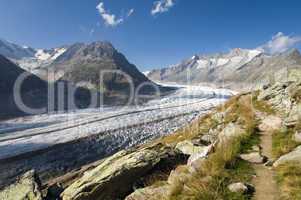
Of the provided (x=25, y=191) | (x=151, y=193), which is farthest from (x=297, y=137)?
(x=25, y=191)

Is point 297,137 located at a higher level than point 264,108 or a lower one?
lower

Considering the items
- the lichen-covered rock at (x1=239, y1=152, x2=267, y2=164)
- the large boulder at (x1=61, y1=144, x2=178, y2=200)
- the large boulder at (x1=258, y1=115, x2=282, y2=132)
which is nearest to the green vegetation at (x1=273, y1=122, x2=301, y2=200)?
the lichen-covered rock at (x1=239, y1=152, x2=267, y2=164)

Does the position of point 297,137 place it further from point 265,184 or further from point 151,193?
point 151,193

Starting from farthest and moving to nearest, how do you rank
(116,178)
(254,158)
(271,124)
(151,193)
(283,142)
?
(271,124)
(283,142)
(116,178)
(254,158)
(151,193)

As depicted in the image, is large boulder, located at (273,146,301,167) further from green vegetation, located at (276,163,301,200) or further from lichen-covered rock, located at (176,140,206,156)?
lichen-covered rock, located at (176,140,206,156)

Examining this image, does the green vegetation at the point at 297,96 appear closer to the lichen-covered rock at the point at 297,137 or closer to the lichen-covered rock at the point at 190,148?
the lichen-covered rock at the point at 297,137

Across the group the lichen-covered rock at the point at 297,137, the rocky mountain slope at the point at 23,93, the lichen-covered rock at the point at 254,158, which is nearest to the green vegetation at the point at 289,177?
the lichen-covered rock at the point at 297,137
